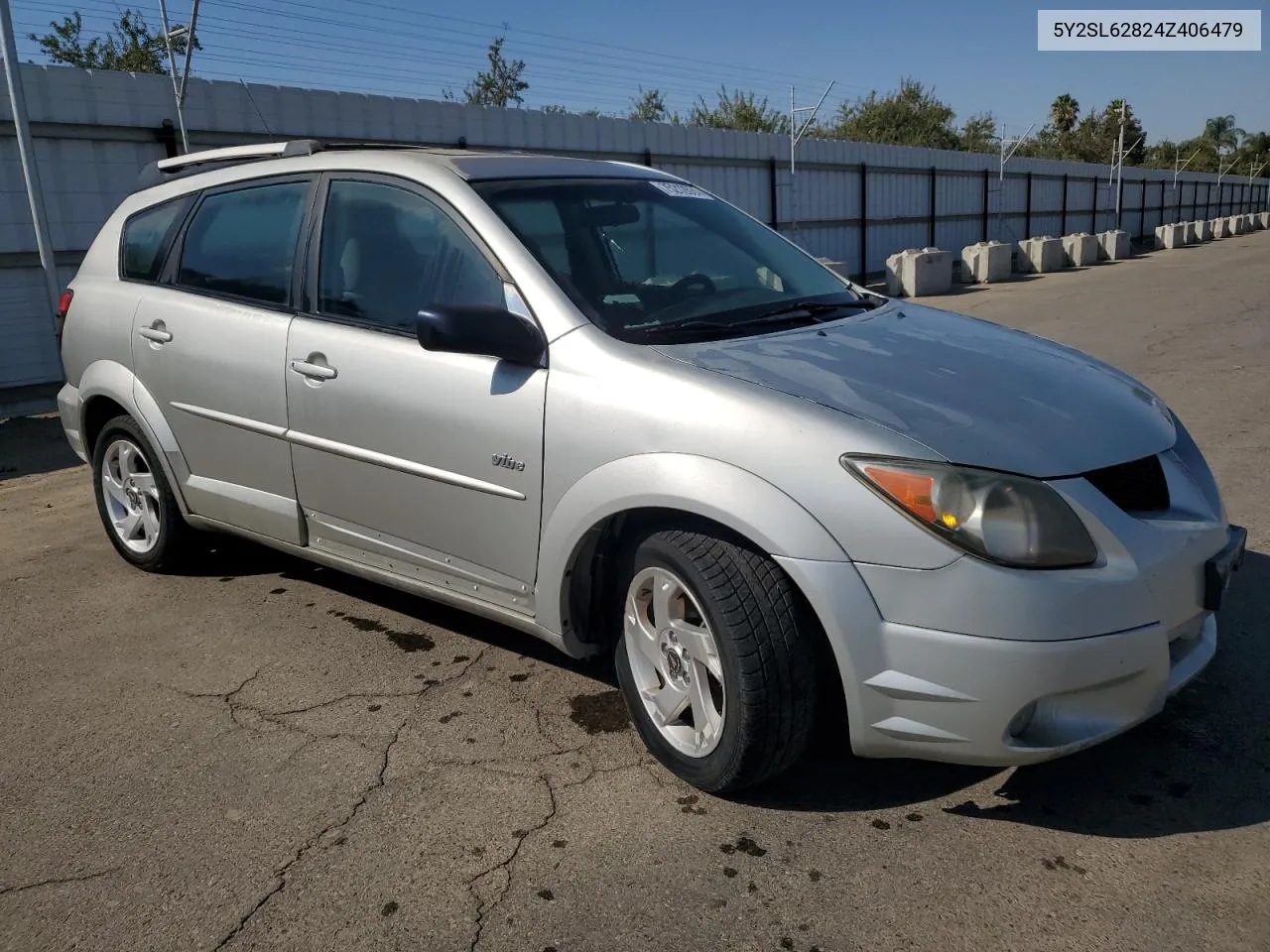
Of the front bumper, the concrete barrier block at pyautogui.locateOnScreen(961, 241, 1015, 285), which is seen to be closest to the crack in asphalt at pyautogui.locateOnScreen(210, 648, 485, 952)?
the front bumper

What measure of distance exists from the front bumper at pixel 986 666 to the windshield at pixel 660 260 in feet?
3.44

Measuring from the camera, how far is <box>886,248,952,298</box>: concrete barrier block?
66.0 feet

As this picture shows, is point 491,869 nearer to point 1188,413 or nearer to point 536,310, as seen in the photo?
point 536,310

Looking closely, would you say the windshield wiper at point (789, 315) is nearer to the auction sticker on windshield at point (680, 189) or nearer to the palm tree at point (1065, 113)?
the auction sticker on windshield at point (680, 189)

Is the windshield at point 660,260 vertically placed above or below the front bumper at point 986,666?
above

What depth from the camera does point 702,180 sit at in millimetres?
18203

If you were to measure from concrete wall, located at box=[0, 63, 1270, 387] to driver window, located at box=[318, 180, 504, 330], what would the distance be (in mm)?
7715

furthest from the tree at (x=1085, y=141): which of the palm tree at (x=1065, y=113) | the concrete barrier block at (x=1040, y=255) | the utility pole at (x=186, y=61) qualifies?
the utility pole at (x=186, y=61)

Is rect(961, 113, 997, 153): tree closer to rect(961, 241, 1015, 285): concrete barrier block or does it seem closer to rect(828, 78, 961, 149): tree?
rect(828, 78, 961, 149): tree

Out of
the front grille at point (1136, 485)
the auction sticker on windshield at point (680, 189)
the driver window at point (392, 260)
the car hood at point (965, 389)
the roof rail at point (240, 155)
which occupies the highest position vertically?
the roof rail at point (240, 155)

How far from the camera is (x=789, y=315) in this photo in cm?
340

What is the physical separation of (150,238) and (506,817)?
323 cm

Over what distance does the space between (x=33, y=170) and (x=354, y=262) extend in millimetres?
6952

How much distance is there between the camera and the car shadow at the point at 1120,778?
8.88ft
